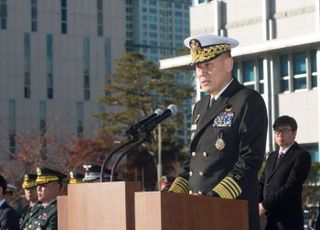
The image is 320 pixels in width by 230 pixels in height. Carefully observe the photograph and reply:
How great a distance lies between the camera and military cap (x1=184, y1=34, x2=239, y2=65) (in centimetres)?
639

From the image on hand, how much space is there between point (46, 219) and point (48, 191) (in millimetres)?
482

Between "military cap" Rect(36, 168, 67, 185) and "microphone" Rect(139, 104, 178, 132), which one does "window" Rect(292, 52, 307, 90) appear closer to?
"military cap" Rect(36, 168, 67, 185)

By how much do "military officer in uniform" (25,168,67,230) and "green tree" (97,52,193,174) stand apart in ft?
168

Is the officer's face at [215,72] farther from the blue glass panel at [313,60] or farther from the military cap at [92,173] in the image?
the blue glass panel at [313,60]

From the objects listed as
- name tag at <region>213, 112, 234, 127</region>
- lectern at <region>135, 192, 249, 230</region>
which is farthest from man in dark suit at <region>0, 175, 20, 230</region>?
lectern at <region>135, 192, 249, 230</region>

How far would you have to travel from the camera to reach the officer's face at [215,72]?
252 inches

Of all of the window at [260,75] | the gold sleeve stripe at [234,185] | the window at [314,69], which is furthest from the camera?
the window at [260,75]

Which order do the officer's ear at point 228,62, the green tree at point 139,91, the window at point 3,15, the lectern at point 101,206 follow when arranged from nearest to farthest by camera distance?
1. the lectern at point 101,206
2. the officer's ear at point 228,62
3. the green tree at point 139,91
4. the window at point 3,15

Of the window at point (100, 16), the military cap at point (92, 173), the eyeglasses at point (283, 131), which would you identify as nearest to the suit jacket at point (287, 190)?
the eyeglasses at point (283, 131)

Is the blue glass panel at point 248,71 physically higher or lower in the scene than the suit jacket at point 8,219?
higher

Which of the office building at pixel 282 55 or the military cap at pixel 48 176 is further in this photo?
the office building at pixel 282 55

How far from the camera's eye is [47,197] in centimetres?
1003

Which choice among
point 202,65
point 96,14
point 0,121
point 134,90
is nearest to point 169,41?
point 96,14

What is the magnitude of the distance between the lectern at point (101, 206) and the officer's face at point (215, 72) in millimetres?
1014
